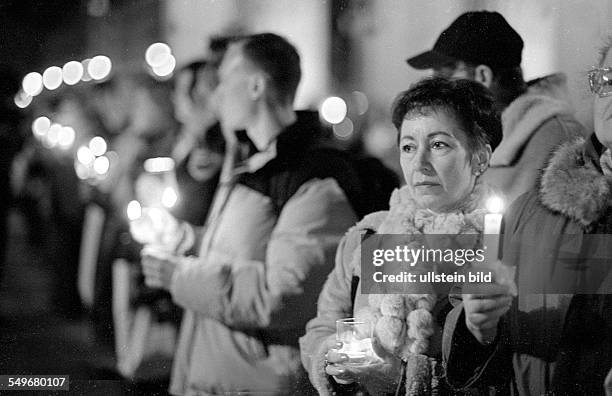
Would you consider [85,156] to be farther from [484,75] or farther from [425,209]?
[484,75]

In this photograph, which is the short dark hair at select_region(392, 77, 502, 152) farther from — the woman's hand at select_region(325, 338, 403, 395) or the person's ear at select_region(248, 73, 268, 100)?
the woman's hand at select_region(325, 338, 403, 395)

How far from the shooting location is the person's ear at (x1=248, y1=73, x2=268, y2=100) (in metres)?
3.72

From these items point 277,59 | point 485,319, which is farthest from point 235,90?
point 485,319

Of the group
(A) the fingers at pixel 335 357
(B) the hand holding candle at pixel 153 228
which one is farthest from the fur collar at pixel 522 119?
(B) the hand holding candle at pixel 153 228

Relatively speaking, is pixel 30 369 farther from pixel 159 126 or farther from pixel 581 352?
pixel 581 352

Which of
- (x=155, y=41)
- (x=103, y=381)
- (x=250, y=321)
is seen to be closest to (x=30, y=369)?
(x=103, y=381)

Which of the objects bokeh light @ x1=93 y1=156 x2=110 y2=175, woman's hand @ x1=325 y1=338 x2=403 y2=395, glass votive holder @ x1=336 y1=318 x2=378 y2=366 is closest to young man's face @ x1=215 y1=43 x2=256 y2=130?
bokeh light @ x1=93 y1=156 x2=110 y2=175

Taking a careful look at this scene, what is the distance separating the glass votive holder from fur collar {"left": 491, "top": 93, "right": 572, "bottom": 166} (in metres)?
0.87

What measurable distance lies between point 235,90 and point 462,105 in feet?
3.22

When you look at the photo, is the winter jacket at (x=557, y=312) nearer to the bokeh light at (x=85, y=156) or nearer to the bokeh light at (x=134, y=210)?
the bokeh light at (x=134, y=210)

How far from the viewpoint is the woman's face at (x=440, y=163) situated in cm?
350

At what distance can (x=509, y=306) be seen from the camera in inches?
137

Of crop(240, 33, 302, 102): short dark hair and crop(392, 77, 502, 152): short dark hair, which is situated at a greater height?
crop(240, 33, 302, 102): short dark hair

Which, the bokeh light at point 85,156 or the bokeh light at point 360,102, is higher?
the bokeh light at point 360,102
